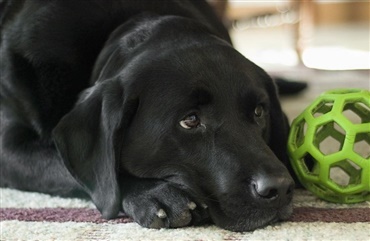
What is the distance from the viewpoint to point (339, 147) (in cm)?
159

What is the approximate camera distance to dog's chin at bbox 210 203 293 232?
134cm

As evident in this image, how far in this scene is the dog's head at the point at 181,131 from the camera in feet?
4.50

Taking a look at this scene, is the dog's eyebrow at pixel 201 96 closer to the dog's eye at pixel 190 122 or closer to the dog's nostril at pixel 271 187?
the dog's eye at pixel 190 122

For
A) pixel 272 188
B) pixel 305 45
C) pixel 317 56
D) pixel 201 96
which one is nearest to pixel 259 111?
pixel 201 96

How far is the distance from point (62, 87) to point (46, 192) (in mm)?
285

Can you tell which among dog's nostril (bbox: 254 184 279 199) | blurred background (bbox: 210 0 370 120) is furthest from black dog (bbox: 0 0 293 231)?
blurred background (bbox: 210 0 370 120)

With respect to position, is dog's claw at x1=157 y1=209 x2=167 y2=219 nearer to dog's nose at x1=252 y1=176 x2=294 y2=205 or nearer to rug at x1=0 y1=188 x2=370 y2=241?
rug at x1=0 y1=188 x2=370 y2=241

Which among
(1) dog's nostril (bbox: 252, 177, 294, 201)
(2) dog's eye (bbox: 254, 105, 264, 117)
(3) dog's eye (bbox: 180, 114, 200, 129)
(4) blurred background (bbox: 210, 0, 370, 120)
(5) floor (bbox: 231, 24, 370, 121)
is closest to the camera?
(1) dog's nostril (bbox: 252, 177, 294, 201)

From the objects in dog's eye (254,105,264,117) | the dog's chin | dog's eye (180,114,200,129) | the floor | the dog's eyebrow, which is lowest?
the floor

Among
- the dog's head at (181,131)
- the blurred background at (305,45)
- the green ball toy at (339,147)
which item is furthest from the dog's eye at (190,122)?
the blurred background at (305,45)

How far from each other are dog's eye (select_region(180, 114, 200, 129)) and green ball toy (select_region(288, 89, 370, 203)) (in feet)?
0.93

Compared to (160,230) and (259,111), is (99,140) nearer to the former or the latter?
(160,230)

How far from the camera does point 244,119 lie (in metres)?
1.50

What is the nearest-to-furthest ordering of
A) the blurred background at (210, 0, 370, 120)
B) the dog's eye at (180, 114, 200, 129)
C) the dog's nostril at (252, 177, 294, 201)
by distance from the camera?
Result: the dog's nostril at (252, 177, 294, 201), the dog's eye at (180, 114, 200, 129), the blurred background at (210, 0, 370, 120)
